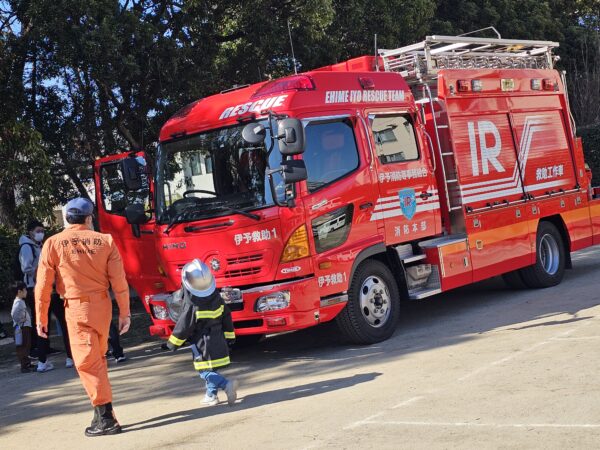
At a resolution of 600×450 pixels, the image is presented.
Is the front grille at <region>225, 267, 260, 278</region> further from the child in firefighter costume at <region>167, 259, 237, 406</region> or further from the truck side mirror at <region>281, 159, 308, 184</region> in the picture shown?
the child in firefighter costume at <region>167, 259, 237, 406</region>

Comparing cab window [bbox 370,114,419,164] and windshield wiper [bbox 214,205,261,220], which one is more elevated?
cab window [bbox 370,114,419,164]

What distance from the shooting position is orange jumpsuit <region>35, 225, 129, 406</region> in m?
6.76

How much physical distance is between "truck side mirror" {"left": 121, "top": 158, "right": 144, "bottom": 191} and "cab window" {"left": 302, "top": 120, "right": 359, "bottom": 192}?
209 centimetres

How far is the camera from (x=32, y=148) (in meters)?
14.1

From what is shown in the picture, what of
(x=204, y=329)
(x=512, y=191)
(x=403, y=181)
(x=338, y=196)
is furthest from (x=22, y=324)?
(x=512, y=191)

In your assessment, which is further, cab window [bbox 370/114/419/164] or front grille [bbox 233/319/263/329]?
cab window [bbox 370/114/419/164]

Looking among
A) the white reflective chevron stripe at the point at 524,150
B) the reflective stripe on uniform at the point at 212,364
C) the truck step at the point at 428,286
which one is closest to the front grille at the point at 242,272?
the reflective stripe on uniform at the point at 212,364

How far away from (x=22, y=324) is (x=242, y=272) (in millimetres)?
3040

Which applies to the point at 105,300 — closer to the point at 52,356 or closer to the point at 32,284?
the point at 32,284

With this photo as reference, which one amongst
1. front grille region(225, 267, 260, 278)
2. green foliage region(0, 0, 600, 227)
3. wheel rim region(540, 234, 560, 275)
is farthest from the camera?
green foliage region(0, 0, 600, 227)

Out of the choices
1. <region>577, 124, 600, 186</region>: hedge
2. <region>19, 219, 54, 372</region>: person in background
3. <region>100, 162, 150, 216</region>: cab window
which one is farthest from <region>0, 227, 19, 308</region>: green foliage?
<region>577, 124, 600, 186</region>: hedge

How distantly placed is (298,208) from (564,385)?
10.7 ft

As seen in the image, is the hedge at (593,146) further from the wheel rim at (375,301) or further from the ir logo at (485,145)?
the wheel rim at (375,301)

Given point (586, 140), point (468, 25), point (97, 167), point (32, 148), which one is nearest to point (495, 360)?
point (97, 167)
